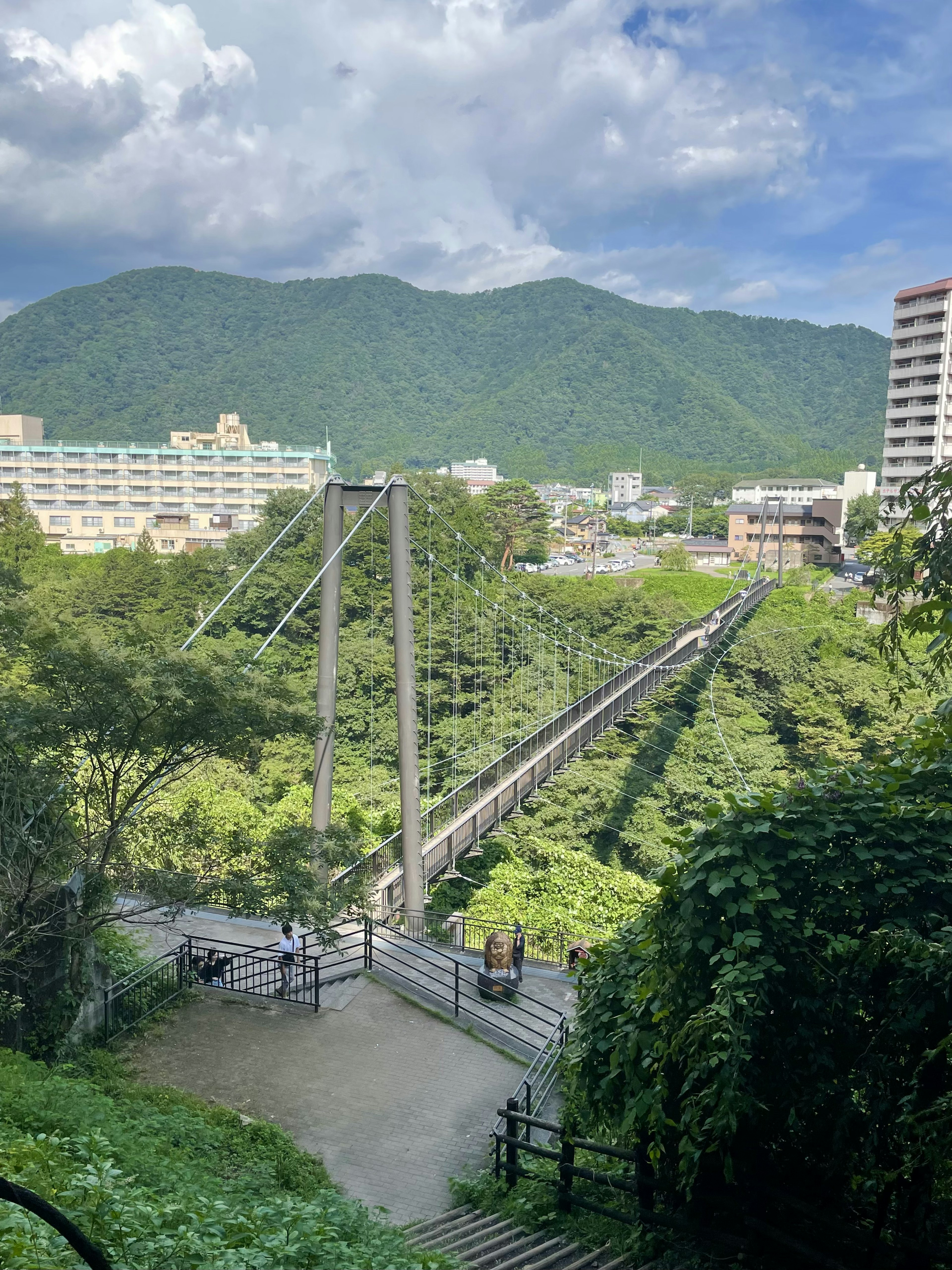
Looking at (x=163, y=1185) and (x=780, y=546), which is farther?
(x=780, y=546)

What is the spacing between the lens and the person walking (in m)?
9.68

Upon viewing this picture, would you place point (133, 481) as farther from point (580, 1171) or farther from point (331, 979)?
point (580, 1171)

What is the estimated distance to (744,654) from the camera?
1356 inches

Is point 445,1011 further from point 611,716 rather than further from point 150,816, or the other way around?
point 611,716

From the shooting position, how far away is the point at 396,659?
37.7ft

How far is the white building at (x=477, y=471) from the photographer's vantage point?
108 m

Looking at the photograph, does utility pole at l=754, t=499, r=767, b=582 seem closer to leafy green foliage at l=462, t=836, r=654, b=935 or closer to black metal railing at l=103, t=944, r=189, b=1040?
leafy green foliage at l=462, t=836, r=654, b=935

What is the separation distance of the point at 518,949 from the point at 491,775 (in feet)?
29.5

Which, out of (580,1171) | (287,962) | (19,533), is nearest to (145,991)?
(287,962)

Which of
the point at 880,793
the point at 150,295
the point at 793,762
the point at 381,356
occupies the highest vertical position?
the point at 150,295

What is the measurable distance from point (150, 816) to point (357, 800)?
36.8 ft

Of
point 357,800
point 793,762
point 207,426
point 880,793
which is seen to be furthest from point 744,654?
point 207,426

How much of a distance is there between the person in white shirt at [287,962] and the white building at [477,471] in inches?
3622

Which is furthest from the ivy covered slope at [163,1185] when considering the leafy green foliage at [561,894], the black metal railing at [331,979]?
the leafy green foliage at [561,894]
